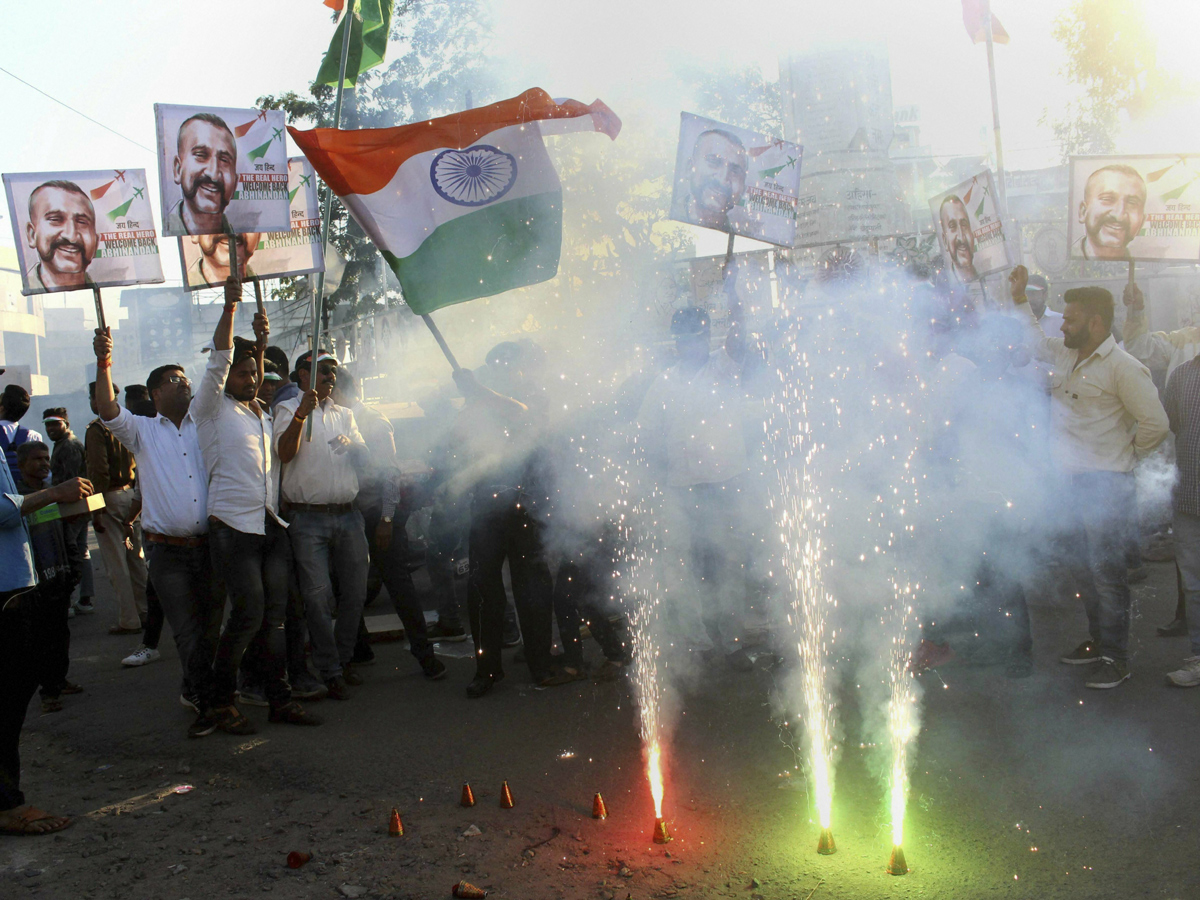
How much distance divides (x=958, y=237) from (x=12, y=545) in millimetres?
6864

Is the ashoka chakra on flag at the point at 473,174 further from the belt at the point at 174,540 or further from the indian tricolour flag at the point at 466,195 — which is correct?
the belt at the point at 174,540

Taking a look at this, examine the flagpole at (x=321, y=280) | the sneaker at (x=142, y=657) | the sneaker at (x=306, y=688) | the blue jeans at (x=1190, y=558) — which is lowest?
the sneaker at (x=142, y=657)

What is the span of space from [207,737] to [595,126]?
13.0 feet

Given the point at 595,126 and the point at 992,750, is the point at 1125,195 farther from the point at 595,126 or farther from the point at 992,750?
the point at 992,750

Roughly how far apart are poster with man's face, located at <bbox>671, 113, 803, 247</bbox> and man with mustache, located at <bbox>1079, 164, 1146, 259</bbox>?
243 cm

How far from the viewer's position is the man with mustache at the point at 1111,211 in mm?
6707

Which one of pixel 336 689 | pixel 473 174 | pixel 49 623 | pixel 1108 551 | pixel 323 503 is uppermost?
pixel 473 174

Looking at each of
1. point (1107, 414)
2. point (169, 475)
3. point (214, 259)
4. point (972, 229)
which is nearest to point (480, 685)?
point (169, 475)

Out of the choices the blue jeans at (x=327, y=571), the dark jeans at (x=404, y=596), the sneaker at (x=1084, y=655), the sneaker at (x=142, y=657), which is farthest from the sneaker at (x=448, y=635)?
the sneaker at (x=1084, y=655)

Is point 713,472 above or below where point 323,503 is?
below

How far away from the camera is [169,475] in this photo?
15.4 ft

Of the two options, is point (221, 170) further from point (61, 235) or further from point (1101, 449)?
point (1101, 449)

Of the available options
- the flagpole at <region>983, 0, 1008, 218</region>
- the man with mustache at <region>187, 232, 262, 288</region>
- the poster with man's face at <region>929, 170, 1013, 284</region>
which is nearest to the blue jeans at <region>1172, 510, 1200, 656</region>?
the poster with man's face at <region>929, 170, 1013, 284</region>

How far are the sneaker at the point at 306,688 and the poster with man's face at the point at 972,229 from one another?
18.6 feet
